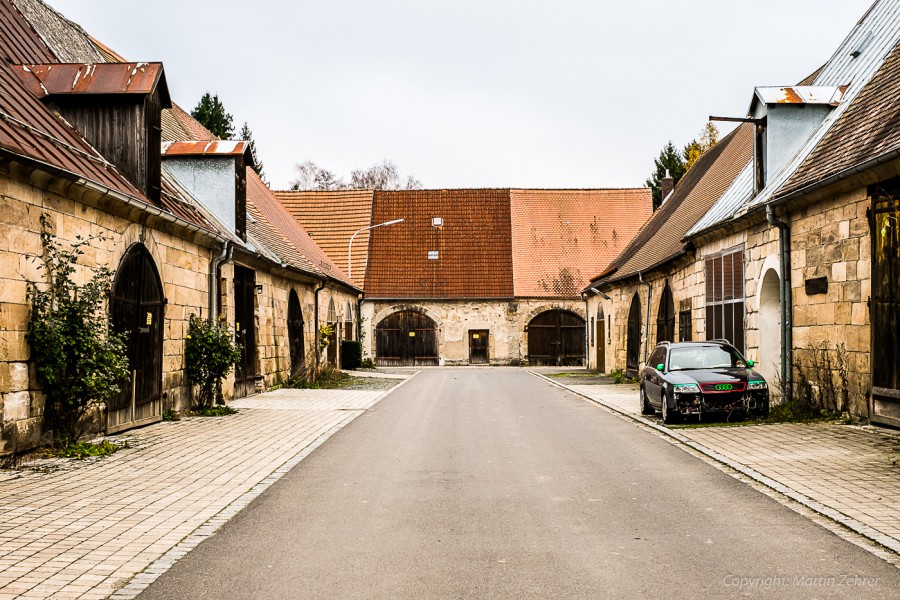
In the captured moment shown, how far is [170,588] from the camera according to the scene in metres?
5.21

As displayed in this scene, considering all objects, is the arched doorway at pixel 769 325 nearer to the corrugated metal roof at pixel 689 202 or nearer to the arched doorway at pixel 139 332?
the corrugated metal roof at pixel 689 202

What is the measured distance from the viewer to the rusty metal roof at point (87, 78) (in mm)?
13695

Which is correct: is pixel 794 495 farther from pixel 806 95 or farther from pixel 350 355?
pixel 350 355

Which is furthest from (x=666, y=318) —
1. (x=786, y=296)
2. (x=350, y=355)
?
(x=350, y=355)

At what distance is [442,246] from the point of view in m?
46.8

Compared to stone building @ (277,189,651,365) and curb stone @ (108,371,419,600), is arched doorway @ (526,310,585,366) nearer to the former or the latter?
stone building @ (277,189,651,365)

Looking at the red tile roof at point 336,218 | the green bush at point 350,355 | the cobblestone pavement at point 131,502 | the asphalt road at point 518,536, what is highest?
the red tile roof at point 336,218

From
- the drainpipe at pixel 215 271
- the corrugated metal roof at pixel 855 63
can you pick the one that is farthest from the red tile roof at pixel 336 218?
the corrugated metal roof at pixel 855 63

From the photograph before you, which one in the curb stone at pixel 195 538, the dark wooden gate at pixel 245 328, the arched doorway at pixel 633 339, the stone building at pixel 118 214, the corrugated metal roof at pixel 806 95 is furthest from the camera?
the arched doorway at pixel 633 339

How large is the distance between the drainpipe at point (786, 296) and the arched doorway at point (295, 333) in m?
14.8

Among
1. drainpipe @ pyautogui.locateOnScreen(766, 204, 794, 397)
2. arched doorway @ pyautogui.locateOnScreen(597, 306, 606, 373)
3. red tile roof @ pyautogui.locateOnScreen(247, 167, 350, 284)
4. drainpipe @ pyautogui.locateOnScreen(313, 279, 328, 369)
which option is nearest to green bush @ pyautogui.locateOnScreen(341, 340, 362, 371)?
red tile roof @ pyautogui.locateOnScreen(247, 167, 350, 284)

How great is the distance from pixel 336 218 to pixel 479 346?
1040 centimetres

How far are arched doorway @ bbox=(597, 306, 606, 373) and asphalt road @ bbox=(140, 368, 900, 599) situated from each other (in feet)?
82.8

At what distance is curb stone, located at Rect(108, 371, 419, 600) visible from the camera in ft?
17.1
